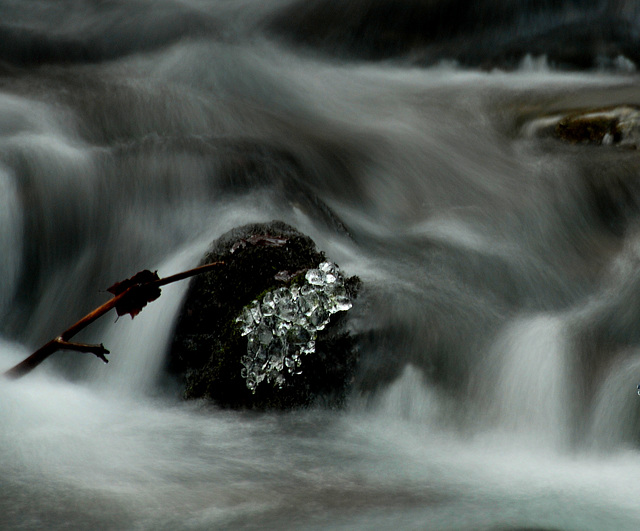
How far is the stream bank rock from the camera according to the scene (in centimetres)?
310

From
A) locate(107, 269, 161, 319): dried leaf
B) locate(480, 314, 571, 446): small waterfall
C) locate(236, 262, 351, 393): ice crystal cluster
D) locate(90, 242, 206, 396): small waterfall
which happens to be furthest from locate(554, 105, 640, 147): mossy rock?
locate(107, 269, 161, 319): dried leaf

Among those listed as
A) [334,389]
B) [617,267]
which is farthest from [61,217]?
[617,267]

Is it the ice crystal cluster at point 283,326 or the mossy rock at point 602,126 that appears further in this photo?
the mossy rock at point 602,126

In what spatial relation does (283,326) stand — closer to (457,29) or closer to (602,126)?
(602,126)

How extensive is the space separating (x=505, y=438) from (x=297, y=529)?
1070 millimetres

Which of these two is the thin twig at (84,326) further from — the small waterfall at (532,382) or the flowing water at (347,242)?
the small waterfall at (532,382)

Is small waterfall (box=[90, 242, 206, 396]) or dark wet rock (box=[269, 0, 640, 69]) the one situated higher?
dark wet rock (box=[269, 0, 640, 69])

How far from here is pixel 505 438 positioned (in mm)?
2912

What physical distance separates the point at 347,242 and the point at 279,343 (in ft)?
3.10

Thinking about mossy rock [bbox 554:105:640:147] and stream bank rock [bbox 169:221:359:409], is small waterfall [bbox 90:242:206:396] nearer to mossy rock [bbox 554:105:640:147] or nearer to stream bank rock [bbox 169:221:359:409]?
stream bank rock [bbox 169:221:359:409]

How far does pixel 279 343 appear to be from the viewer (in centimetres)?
311

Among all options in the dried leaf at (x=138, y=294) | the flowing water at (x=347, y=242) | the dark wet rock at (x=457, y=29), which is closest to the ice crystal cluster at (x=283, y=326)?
the flowing water at (x=347, y=242)

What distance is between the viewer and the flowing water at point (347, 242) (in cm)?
246

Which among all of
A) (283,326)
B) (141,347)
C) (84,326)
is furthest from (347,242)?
(84,326)
